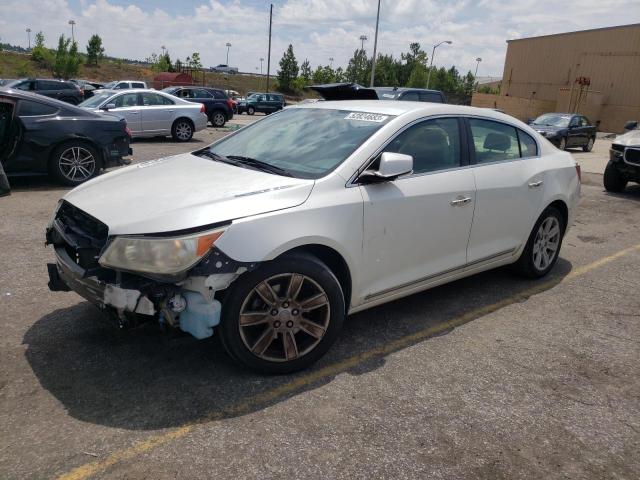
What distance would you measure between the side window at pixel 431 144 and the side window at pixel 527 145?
99cm

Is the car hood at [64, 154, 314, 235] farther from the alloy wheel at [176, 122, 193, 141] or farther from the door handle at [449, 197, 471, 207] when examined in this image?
the alloy wheel at [176, 122, 193, 141]

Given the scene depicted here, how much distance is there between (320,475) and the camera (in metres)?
2.43

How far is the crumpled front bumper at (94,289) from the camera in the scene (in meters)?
2.80

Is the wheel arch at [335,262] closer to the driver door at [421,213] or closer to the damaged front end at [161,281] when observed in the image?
the driver door at [421,213]

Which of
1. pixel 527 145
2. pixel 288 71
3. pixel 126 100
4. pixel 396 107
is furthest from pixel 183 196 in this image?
pixel 288 71

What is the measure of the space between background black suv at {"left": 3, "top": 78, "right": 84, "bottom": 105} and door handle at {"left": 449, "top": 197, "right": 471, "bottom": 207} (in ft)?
67.2

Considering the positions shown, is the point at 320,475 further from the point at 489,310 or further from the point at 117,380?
the point at 489,310

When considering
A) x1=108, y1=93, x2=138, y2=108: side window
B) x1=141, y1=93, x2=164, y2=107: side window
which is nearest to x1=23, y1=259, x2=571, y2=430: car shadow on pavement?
x1=108, y1=93, x2=138, y2=108: side window

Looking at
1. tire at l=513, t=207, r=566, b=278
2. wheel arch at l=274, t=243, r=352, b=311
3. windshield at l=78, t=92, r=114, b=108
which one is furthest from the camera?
windshield at l=78, t=92, r=114, b=108

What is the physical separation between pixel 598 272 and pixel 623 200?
545 centimetres

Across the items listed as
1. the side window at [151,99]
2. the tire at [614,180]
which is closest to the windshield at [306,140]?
the tire at [614,180]

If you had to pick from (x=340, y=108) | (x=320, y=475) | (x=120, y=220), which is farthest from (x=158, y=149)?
(x=320, y=475)

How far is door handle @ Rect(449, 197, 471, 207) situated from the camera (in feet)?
12.9

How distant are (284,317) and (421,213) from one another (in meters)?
1.27
